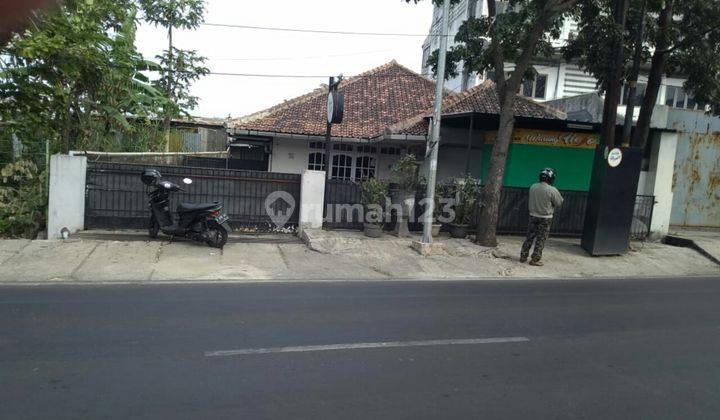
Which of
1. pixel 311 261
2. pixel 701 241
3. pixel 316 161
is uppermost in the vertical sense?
pixel 316 161

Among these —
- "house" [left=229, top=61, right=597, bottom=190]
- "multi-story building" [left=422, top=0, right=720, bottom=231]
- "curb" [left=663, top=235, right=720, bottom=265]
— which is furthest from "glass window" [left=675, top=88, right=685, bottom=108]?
"curb" [left=663, top=235, right=720, bottom=265]

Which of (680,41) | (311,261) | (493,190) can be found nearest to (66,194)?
(311,261)

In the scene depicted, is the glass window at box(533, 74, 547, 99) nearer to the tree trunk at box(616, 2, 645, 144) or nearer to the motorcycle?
the tree trunk at box(616, 2, 645, 144)

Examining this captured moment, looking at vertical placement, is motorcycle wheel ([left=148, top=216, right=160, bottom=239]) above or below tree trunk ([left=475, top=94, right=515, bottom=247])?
below

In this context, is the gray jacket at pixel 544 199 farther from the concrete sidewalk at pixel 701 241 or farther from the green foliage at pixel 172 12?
the green foliage at pixel 172 12

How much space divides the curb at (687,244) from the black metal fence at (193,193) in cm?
950

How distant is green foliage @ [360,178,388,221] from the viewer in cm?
1194

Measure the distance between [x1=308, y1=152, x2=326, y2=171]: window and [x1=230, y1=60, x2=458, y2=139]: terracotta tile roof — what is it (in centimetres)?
147

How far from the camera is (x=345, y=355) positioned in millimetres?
4848

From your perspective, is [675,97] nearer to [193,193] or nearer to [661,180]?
[661,180]

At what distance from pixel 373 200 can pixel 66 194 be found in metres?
6.33

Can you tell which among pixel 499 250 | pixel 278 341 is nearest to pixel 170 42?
pixel 499 250

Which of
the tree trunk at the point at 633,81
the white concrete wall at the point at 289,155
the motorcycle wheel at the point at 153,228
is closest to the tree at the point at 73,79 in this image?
the motorcycle wheel at the point at 153,228

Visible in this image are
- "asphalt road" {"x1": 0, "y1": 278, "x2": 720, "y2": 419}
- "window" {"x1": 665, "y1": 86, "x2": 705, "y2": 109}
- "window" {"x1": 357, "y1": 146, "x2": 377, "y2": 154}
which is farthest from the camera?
"window" {"x1": 665, "y1": 86, "x2": 705, "y2": 109}
